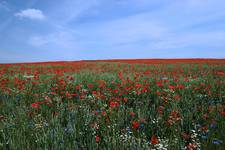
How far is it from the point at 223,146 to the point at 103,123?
183 cm

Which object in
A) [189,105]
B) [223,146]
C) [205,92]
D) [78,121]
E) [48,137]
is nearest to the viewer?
[223,146]

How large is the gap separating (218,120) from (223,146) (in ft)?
3.07

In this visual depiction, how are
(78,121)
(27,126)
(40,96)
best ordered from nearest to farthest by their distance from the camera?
(27,126), (78,121), (40,96)

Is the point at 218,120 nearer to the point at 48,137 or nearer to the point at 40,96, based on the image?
the point at 48,137

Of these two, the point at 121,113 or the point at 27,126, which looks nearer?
the point at 27,126

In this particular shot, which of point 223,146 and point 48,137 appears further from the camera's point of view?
point 48,137

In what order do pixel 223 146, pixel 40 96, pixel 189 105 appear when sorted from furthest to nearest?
pixel 40 96 → pixel 189 105 → pixel 223 146

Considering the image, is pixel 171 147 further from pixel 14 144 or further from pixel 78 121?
pixel 14 144

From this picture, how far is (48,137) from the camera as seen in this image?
3012mm

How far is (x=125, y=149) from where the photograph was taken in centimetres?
268

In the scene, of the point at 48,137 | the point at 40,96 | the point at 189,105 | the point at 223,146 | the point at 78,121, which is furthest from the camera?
the point at 40,96

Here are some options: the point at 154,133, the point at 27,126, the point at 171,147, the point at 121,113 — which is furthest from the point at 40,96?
the point at 171,147

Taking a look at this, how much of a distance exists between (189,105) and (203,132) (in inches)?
65.3

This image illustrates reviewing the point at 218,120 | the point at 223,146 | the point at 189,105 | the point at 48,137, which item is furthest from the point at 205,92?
the point at 48,137
